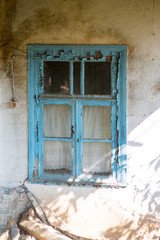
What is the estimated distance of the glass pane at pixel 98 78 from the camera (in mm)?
3090

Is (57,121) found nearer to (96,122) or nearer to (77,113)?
(77,113)

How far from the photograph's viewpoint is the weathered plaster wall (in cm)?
298

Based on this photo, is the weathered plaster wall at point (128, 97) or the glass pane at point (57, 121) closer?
the weathered plaster wall at point (128, 97)

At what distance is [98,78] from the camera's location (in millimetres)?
3105

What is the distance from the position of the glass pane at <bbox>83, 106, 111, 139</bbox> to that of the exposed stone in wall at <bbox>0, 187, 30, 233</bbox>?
44.7 inches

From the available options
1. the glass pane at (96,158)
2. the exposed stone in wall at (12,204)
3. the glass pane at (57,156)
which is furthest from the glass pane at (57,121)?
the exposed stone in wall at (12,204)

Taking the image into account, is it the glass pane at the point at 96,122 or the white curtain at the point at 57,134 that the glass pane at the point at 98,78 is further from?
the white curtain at the point at 57,134

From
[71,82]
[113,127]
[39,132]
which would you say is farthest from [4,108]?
[113,127]

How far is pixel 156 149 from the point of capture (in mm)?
3068

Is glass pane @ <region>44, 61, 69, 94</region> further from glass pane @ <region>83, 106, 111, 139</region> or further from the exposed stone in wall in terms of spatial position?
the exposed stone in wall

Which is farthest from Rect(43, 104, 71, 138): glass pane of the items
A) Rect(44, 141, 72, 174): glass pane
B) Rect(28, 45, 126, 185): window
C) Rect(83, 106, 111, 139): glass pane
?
Rect(83, 106, 111, 139): glass pane

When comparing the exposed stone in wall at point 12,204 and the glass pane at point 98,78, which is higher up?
the glass pane at point 98,78

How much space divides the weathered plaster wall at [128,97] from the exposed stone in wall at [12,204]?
119 mm

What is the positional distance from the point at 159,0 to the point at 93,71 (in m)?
1.14
